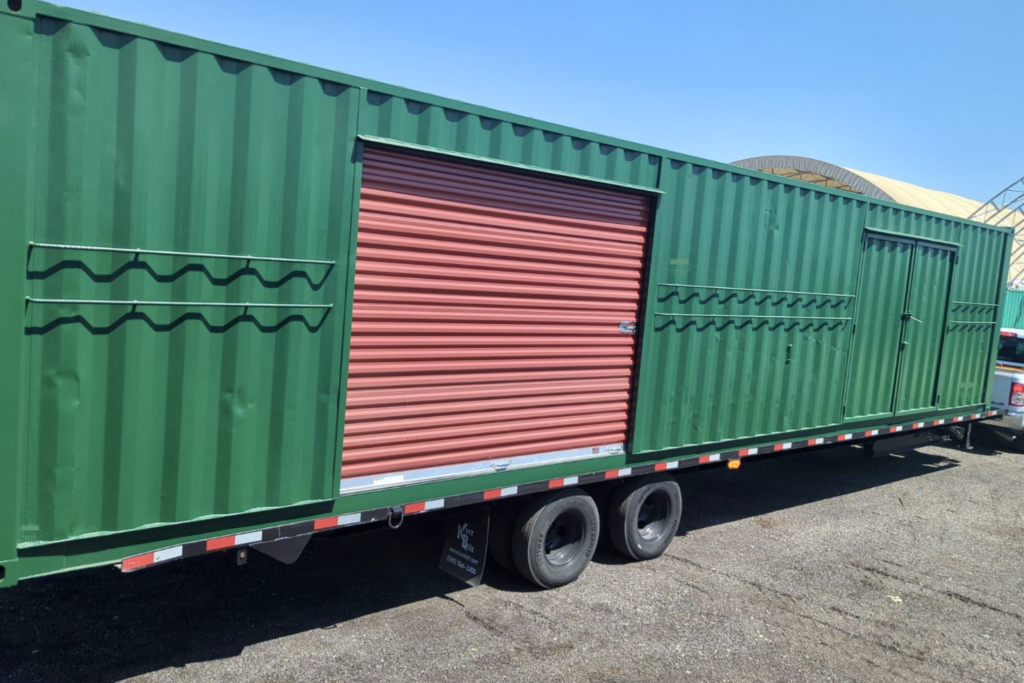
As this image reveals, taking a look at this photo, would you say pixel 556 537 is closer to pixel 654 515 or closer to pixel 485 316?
pixel 654 515

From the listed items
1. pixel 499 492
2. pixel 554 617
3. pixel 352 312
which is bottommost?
pixel 554 617

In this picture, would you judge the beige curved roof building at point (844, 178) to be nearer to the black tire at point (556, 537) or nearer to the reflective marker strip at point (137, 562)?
the black tire at point (556, 537)

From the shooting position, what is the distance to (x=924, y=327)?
9555 millimetres

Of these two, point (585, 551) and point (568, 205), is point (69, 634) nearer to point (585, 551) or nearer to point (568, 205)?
point (585, 551)

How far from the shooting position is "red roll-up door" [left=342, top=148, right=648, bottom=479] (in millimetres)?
4949

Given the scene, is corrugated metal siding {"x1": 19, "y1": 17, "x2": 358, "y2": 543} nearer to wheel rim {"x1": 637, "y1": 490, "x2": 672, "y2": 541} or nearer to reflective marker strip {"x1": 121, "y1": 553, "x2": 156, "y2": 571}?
reflective marker strip {"x1": 121, "y1": 553, "x2": 156, "y2": 571}

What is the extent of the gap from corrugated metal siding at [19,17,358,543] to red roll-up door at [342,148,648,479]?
32 cm

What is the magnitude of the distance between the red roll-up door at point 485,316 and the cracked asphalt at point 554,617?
3.22 ft

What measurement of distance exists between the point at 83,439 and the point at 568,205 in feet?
11.7

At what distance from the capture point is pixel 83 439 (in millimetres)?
3879

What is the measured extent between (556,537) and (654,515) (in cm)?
117

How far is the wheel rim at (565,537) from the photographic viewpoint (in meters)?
6.35

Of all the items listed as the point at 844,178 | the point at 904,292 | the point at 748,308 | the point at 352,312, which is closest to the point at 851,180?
the point at 844,178

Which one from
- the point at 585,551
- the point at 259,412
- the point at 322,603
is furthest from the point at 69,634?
the point at 585,551
